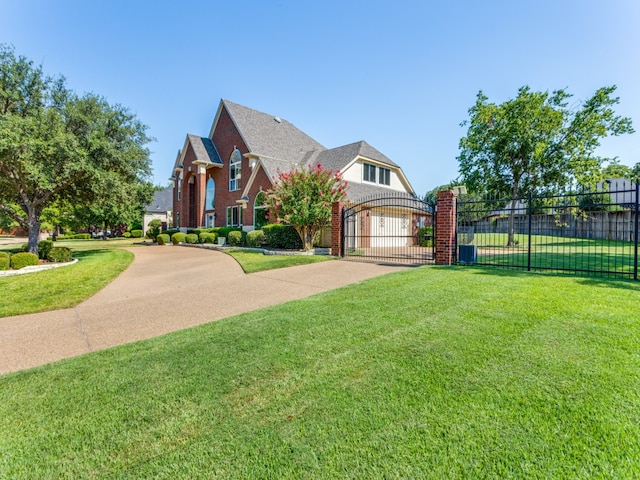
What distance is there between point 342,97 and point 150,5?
8.24m

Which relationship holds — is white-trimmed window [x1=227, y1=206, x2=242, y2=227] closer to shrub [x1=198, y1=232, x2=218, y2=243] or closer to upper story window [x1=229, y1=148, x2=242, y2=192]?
upper story window [x1=229, y1=148, x2=242, y2=192]

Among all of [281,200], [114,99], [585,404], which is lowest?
[585,404]

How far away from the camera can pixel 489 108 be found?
2230cm

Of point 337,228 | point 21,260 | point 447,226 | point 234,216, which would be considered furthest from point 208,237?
A: point 447,226

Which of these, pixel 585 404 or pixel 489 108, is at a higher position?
pixel 489 108

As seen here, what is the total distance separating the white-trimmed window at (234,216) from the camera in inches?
955

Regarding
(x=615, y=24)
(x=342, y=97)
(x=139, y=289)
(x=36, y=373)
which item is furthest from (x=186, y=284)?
(x=615, y=24)

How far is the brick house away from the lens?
69.7 feet

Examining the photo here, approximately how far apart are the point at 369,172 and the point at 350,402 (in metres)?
21.2

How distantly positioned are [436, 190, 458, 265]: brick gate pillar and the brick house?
949cm

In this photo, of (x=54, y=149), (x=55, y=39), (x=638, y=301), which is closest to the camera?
(x=638, y=301)

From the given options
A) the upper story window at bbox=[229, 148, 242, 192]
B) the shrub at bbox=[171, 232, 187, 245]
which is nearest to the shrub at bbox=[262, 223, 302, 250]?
the upper story window at bbox=[229, 148, 242, 192]

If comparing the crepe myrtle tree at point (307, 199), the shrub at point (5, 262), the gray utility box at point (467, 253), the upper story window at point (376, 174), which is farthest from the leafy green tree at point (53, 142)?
the upper story window at point (376, 174)

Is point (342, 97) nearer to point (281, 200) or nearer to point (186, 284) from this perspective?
point (281, 200)
